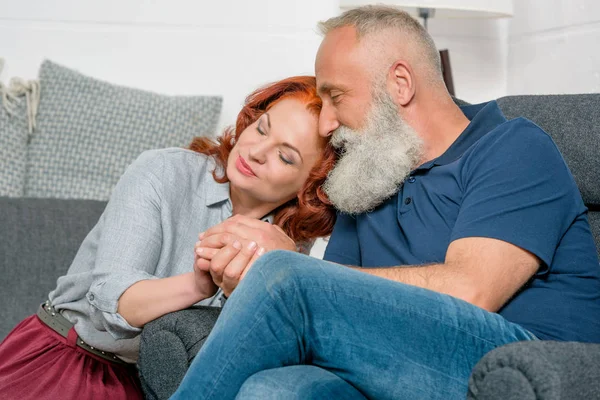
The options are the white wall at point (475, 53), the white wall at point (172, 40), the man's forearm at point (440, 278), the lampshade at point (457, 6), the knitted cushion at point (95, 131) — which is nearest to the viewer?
the man's forearm at point (440, 278)

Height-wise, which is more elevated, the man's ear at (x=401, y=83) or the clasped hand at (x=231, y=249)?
the man's ear at (x=401, y=83)

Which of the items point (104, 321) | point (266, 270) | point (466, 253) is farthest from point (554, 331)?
point (104, 321)

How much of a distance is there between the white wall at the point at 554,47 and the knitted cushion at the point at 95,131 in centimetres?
117

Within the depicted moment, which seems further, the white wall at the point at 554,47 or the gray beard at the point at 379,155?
the white wall at the point at 554,47

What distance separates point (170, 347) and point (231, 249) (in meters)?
0.23

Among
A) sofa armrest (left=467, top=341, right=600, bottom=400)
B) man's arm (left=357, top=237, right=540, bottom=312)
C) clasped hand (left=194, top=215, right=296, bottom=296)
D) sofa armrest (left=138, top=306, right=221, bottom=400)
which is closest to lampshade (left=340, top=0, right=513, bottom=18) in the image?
clasped hand (left=194, top=215, right=296, bottom=296)

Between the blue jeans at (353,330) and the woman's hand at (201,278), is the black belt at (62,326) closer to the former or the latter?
the woman's hand at (201,278)

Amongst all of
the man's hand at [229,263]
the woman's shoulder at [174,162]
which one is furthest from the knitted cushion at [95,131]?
the man's hand at [229,263]

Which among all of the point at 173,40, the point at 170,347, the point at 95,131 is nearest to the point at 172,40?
the point at 173,40

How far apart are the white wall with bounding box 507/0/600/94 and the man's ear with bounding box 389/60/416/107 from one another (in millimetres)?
972

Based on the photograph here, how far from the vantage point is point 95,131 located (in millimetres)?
2877

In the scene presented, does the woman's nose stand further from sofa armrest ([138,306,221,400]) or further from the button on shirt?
sofa armrest ([138,306,221,400])

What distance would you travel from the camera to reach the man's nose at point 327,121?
1.93m

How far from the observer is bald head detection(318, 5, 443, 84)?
1900 millimetres
